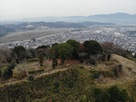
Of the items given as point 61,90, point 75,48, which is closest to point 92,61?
point 75,48

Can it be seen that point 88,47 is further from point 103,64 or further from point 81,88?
point 81,88

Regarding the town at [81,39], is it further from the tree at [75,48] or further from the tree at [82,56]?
the tree at [82,56]

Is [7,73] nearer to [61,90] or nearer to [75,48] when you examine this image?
[61,90]

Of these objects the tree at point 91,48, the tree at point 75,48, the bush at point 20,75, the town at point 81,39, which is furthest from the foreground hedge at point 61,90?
the town at point 81,39

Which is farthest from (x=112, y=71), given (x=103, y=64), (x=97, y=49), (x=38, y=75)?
(x=38, y=75)

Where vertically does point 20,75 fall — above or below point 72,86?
above
